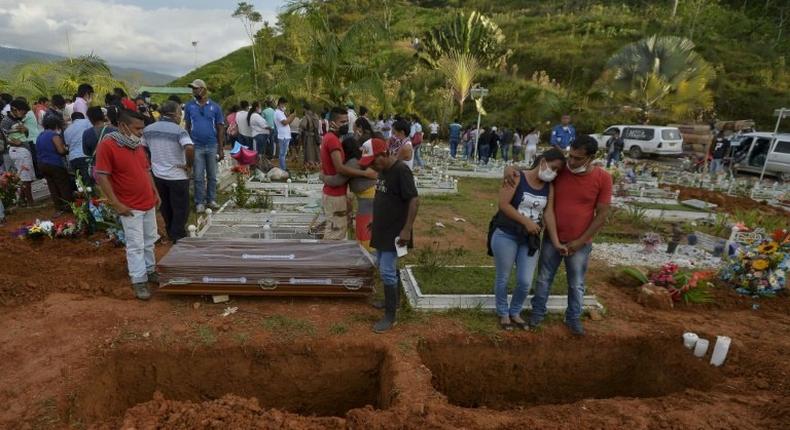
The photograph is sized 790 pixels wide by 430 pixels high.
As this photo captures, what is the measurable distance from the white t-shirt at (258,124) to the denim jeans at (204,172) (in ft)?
10.7

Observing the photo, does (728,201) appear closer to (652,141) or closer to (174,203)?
(652,141)

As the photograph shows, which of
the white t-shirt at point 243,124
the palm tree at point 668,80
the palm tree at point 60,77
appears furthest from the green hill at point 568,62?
the palm tree at point 60,77

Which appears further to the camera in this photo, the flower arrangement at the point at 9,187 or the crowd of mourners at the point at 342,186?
the flower arrangement at the point at 9,187

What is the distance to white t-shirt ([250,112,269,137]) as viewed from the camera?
10531 millimetres

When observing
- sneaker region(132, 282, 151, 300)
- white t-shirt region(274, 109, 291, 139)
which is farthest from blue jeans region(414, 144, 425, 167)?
sneaker region(132, 282, 151, 300)

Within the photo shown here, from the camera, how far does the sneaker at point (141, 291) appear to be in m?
4.52

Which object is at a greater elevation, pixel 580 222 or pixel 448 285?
pixel 580 222

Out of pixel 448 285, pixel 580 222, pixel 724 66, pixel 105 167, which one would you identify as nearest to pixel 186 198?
pixel 105 167

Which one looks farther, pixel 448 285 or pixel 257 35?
pixel 257 35

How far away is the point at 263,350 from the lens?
12.8ft

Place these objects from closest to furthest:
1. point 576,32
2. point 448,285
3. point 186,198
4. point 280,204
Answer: point 448,285 → point 186,198 → point 280,204 → point 576,32

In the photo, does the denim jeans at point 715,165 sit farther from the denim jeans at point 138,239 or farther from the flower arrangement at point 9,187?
the flower arrangement at point 9,187

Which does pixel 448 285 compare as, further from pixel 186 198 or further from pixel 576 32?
pixel 576 32

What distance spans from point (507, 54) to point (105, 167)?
31.1 metres
